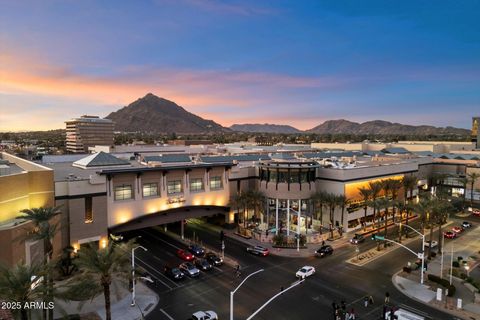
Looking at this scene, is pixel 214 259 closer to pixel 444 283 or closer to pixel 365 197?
pixel 444 283

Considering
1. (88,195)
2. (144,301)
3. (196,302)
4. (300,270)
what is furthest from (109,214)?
(300,270)

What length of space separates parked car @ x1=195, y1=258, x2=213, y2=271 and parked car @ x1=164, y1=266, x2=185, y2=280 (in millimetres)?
3370

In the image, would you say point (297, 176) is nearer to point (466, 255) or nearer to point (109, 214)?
point (466, 255)

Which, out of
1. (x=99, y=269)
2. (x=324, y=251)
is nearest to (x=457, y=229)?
(x=324, y=251)

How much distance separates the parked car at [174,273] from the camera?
1746 inches

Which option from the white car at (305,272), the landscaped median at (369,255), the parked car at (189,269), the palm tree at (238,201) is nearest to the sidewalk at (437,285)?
the landscaped median at (369,255)

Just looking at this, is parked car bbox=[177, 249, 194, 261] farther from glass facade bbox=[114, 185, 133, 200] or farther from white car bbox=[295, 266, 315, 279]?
white car bbox=[295, 266, 315, 279]

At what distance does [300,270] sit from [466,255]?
30.2m

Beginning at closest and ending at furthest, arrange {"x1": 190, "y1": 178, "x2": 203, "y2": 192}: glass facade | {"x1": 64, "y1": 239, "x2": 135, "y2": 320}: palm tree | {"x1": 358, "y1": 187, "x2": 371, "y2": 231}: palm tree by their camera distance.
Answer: {"x1": 64, "y1": 239, "x2": 135, "y2": 320}: palm tree, {"x1": 358, "y1": 187, "x2": 371, "y2": 231}: palm tree, {"x1": 190, "y1": 178, "x2": 203, "y2": 192}: glass facade

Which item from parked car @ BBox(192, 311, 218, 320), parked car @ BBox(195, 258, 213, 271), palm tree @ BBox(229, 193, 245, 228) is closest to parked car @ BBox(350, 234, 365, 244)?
palm tree @ BBox(229, 193, 245, 228)

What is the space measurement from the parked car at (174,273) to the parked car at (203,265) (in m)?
3.37

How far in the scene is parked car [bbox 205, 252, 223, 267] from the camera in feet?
161

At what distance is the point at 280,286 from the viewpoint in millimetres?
42094

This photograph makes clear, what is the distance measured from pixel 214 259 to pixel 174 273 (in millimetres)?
7115
